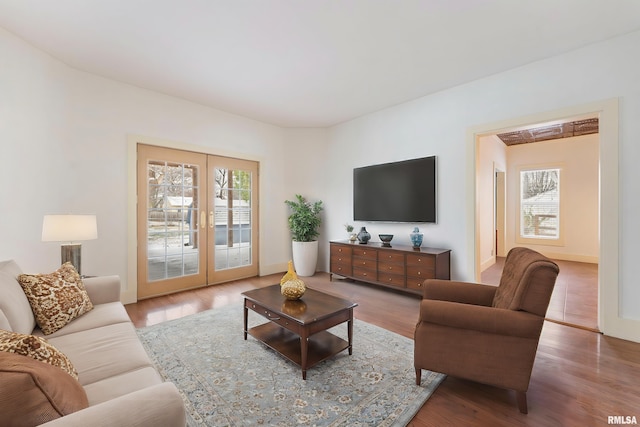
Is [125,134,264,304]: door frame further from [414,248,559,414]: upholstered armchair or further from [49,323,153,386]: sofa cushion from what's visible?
[414,248,559,414]: upholstered armchair

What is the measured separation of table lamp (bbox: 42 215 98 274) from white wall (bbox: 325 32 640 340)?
367 cm

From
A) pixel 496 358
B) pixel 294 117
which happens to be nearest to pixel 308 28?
pixel 294 117

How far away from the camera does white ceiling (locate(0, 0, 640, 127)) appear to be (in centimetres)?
227

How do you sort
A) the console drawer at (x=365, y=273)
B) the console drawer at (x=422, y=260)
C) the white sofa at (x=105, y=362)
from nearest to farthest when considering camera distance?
the white sofa at (x=105, y=362)
the console drawer at (x=422, y=260)
the console drawer at (x=365, y=273)

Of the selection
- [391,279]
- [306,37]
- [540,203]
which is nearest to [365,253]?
[391,279]

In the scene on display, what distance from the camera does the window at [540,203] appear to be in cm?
659

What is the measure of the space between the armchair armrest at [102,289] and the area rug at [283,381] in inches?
21.2

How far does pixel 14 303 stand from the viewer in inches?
63.6

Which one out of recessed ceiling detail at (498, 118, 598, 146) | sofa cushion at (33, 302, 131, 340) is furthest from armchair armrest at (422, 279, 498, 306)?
recessed ceiling detail at (498, 118, 598, 146)

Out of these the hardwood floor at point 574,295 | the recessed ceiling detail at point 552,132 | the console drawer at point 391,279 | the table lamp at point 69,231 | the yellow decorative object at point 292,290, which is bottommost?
the hardwood floor at point 574,295

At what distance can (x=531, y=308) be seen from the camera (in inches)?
63.4

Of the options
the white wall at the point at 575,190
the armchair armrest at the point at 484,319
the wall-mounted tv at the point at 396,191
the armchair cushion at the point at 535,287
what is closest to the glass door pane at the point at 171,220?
the wall-mounted tv at the point at 396,191

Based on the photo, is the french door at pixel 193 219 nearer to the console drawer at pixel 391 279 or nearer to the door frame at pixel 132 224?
the door frame at pixel 132 224

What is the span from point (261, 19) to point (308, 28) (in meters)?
0.41
